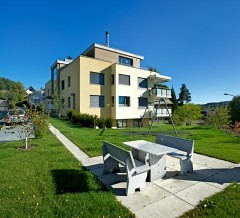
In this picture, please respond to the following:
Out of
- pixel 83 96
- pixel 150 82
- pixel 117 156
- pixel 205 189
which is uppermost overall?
pixel 150 82

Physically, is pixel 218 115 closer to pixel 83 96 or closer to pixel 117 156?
pixel 83 96

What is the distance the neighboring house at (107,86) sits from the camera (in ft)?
68.4

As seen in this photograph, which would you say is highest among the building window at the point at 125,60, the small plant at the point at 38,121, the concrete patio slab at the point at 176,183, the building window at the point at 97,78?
the building window at the point at 125,60

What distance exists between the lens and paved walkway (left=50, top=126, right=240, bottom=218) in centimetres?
305

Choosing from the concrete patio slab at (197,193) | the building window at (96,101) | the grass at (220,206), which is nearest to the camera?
the grass at (220,206)

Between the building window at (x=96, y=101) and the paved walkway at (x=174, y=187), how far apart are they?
53.9 ft

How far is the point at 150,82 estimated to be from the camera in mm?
27000

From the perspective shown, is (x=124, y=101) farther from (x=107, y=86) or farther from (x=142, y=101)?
(x=142, y=101)

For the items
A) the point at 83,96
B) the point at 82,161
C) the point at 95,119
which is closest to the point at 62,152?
the point at 82,161

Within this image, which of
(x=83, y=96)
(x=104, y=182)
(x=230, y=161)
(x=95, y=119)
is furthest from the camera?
(x=83, y=96)

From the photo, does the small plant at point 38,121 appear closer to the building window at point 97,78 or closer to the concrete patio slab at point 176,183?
the concrete patio slab at point 176,183

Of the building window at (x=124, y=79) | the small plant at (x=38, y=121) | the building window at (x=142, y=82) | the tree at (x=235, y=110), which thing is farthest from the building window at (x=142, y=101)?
the tree at (x=235, y=110)

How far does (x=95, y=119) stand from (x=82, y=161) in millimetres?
10317

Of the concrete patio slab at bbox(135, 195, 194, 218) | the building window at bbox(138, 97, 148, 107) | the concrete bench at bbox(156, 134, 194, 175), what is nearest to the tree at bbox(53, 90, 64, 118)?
the building window at bbox(138, 97, 148, 107)
